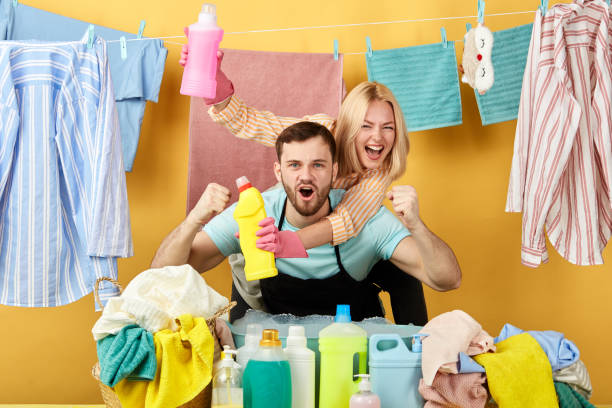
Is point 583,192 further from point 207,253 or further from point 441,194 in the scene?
point 207,253

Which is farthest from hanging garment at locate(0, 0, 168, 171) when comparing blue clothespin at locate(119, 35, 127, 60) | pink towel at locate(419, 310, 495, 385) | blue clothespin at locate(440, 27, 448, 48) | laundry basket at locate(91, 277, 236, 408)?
pink towel at locate(419, 310, 495, 385)

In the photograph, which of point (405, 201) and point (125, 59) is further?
point (125, 59)

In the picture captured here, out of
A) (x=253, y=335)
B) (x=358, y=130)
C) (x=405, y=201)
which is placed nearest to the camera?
(x=253, y=335)

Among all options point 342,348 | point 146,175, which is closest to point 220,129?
point 146,175

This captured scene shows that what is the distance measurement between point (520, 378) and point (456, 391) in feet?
0.48

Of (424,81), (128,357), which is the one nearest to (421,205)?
(424,81)

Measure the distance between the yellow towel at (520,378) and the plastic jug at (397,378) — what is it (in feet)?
0.48

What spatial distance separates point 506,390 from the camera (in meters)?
1.50

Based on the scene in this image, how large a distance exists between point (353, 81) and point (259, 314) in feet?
4.06

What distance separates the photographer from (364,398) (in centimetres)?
148

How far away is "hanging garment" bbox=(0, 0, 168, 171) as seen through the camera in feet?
8.40

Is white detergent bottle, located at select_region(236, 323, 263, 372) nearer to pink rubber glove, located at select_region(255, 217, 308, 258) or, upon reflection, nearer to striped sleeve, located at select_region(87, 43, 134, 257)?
pink rubber glove, located at select_region(255, 217, 308, 258)

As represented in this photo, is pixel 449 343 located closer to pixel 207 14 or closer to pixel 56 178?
pixel 207 14

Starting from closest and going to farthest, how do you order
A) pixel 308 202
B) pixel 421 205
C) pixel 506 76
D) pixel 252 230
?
pixel 252 230 → pixel 308 202 → pixel 506 76 → pixel 421 205
